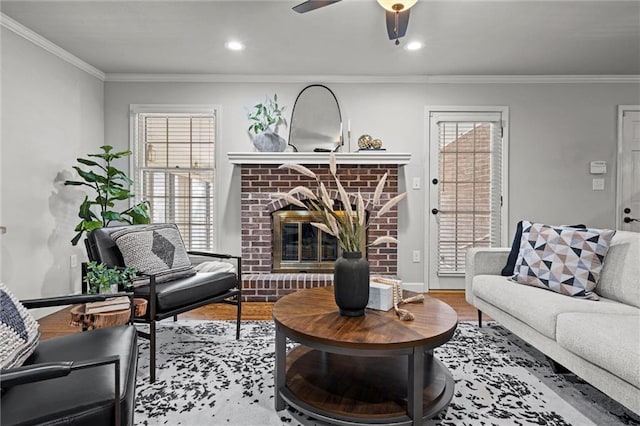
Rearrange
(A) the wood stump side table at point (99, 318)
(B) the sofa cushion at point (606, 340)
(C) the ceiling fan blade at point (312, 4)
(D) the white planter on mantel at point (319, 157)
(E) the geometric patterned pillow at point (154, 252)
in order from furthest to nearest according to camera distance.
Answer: (D) the white planter on mantel at point (319, 157) → (E) the geometric patterned pillow at point (154, 252) → (C) the ceiling fan blade at point (312, 4) → (A) the wood stump side table at point (99, 318) → (B) the sofa cushion at point (606, 340)

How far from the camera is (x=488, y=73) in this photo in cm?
396

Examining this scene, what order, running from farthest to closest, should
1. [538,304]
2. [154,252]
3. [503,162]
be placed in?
[503,162], [154,252], [538,304]

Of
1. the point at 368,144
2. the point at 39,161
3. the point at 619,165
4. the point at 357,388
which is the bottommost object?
the point at 357,388

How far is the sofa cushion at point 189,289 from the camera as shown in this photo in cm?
211

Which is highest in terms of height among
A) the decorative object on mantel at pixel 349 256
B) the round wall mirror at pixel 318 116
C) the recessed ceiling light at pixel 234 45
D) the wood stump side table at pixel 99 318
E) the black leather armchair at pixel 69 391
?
the recessed ceiling light at pixel 234 45

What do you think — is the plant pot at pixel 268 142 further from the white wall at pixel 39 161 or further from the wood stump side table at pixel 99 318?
the wood stump side table at pixel 99 318

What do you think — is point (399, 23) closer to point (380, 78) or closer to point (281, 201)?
point (380, 78)

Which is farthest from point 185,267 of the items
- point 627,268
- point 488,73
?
point 488,73

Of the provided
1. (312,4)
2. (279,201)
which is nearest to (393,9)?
(312,4)

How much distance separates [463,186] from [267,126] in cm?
232

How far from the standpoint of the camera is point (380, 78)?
404 cm

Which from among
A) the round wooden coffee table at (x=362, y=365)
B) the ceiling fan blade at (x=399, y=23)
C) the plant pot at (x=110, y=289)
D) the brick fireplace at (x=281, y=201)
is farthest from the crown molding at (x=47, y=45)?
the round wooden coffee table at (x=362, y=365)

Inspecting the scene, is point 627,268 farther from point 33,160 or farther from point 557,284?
point 33,160

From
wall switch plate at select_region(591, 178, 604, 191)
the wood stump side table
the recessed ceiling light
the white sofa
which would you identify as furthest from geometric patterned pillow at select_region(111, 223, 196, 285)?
wall switch plate at select_region(591, 178, 604, 191)
